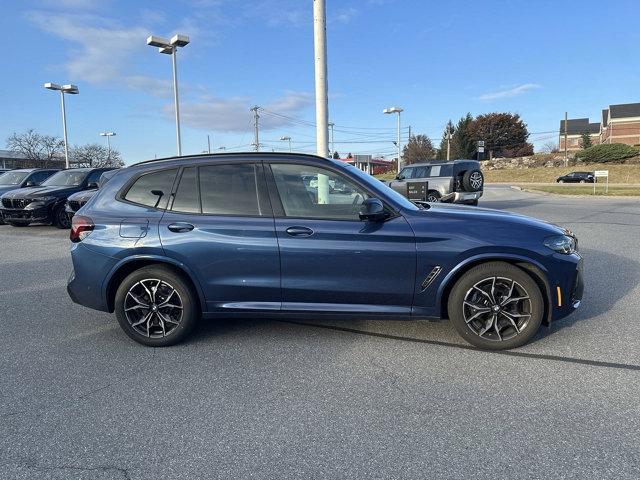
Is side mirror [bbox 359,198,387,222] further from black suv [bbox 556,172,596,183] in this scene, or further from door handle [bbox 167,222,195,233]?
black suv [bbox 556,172,596,183]

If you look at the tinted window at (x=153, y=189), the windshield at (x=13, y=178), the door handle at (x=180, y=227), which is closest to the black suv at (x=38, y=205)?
the windshield at (x=13, y=178)

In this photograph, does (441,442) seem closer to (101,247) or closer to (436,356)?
(436,356)

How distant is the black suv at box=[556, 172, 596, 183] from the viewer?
156 feet

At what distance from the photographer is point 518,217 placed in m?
4.16

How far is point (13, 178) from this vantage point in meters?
15.2

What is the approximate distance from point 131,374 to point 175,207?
1.47 m

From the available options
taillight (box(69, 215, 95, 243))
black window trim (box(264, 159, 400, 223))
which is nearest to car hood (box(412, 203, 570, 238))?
black window trim (box(264, 159, 400, 223))

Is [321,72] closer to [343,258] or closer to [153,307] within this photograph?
[343,258]

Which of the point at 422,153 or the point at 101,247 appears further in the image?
the point at 422,153

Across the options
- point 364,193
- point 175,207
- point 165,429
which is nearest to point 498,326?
point 364,193

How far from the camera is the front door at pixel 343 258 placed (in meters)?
3.85

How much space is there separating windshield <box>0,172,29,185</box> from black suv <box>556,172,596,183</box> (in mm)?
49299

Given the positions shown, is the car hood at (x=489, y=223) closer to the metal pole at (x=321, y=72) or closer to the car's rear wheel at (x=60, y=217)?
the metal pole at (x=321, y=72)

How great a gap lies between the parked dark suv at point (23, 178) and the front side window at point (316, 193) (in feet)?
43.6
